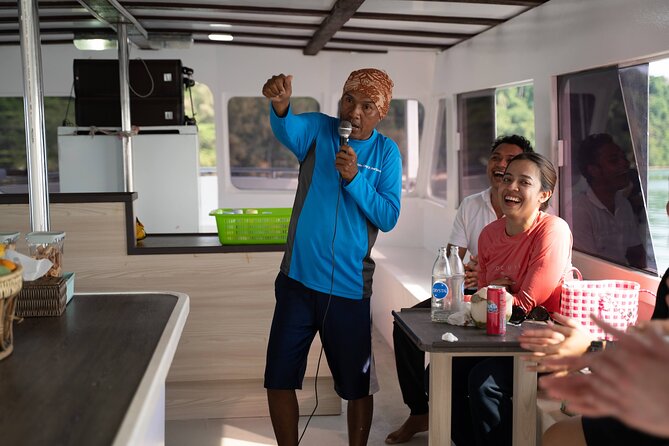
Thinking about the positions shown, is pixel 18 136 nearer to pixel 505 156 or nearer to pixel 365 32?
pixel 365 32

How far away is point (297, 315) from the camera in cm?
320

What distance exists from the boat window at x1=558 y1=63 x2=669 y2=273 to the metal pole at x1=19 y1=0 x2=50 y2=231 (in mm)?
2701

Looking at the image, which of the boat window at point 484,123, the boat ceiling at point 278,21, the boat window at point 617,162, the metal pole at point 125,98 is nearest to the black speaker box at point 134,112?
the boat ceiling at point 278,21

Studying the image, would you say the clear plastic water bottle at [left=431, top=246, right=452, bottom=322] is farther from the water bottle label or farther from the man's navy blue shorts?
the man's navy blue shorts

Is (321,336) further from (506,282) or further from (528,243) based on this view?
(528,243)

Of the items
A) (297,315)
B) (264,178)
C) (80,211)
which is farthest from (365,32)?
(297,315)

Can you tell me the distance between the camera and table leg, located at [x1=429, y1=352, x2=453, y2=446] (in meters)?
2.78

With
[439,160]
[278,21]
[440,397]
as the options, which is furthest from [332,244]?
[439,160]

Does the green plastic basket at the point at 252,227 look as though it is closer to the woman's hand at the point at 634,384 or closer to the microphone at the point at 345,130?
the microphone at the point at 345,130

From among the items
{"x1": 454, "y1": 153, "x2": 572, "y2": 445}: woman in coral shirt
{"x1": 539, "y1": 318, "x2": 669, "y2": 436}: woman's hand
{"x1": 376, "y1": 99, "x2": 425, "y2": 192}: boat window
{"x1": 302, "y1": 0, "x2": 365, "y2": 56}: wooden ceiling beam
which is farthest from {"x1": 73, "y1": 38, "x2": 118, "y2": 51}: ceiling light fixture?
{"x1": 539, "y1": 318, "x2": 669, "y2": 436}: woman's hand

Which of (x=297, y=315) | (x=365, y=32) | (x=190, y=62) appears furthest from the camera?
(x=190, y=62)

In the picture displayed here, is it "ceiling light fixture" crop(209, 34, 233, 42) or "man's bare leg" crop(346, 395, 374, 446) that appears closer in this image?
"man's bare leg" crop(346, 395, 374, 446)

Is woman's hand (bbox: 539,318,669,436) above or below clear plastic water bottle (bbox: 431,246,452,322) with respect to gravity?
above

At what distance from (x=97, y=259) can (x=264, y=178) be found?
4350mm
